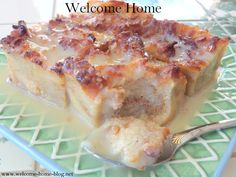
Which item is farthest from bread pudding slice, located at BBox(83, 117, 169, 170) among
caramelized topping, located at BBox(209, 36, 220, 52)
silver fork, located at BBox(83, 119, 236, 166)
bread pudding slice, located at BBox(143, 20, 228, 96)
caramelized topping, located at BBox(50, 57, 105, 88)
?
caramelized topping, located at BBox(209, 36, 220, 52)

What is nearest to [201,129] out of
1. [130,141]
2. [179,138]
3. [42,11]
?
[179,138]

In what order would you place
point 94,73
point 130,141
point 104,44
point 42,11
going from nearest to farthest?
point 130,141 → point 94,73 → point 104,44 → point 42,11

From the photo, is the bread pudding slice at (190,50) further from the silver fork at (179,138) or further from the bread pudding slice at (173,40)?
the silver fork at (179,138)

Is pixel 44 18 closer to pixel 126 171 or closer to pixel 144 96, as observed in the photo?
pixel 144 96

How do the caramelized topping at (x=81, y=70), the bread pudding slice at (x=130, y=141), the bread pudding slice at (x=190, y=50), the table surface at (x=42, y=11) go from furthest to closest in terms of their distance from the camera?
1. the table surface at (x=42, y=11)
2. the bread pudding slice at (x=190, y=50)
3. the caramelized topping at (x=81, y=70)
4. the bread pudding slice at (x=130, y=141)

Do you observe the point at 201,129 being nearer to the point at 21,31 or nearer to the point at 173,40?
the point at 173,40

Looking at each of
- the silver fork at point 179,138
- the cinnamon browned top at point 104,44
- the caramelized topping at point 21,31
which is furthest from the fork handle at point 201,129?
the caramelized topping at point 21,31

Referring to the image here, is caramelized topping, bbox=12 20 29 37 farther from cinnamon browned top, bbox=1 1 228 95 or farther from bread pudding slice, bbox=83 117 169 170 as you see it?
bread pudding slice, bbox=83 117 169 170

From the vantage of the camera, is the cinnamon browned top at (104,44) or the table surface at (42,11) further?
the table surface at (42,11)

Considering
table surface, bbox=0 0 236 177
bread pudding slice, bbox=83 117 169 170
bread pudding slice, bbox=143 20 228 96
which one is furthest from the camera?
table surface, bbox=0 0 236 177
